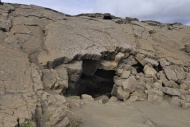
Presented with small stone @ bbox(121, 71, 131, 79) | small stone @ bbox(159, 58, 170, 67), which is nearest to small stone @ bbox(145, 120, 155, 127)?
small stone @ bbox(121, 71, 131, 79)

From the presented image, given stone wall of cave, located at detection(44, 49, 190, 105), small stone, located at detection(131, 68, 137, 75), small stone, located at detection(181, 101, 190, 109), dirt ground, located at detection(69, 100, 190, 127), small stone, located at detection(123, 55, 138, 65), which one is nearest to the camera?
dirt ground, located at detection(69, 100, 190, 127)

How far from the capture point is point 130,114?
644 centimetres

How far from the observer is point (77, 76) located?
7609 millimetres

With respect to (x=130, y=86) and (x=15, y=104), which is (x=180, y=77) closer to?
(x=130, y=86)

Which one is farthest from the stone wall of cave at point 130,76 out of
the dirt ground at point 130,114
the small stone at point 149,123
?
the small stone at point 149,123

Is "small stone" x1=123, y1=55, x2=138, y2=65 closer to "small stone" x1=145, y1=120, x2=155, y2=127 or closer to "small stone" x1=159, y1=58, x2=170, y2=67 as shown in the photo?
"small stone" x1=159, y1=58, x2=170, y2=67

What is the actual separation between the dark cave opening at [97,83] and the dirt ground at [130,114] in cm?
203

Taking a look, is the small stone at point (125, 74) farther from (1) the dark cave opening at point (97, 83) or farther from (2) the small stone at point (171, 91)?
(2) the small stone at point (171, 91)

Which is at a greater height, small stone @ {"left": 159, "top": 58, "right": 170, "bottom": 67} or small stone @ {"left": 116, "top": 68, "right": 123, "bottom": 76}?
small stone @ {"left": 159, "top": 58, "right": 170, "bottom": 67}

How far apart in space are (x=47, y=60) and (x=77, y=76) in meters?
1.01

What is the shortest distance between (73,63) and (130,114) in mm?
2210

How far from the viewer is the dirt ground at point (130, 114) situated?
5.80 metres

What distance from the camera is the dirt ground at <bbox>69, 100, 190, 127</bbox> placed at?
580 cm

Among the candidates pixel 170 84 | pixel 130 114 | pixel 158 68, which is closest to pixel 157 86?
pixel 170 84
